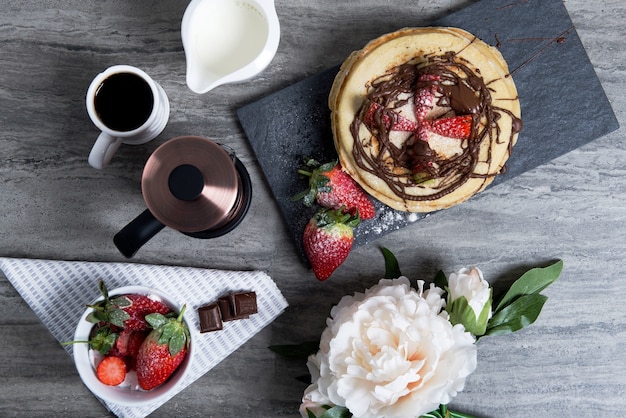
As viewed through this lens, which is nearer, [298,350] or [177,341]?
[177,341]

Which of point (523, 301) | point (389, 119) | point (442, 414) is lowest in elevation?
point (442, 414)

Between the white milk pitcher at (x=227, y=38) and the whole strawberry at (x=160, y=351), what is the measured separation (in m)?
0.52

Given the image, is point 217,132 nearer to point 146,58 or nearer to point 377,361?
point 146,58

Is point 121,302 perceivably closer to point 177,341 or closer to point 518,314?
point 177,341

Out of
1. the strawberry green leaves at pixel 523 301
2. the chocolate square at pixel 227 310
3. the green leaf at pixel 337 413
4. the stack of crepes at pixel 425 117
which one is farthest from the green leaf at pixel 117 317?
the strawberry green leaves at pixel 523 301

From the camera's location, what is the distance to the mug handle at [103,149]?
151 centimetres

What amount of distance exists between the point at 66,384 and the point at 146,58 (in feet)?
2.84

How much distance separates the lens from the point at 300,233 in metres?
1.64

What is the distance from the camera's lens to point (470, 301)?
4.78 ft

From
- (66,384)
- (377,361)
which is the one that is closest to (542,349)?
(377,361)

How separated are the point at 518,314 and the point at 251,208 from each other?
2.36 feet

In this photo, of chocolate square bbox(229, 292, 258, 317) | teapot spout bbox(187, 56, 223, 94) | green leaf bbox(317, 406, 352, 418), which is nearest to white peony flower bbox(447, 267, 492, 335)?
green leaf bbox(317, 406, 352, 418)

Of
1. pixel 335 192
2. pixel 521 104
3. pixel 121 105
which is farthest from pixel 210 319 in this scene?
pixel 521 104

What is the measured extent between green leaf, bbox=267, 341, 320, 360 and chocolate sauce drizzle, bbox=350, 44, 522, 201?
443 millimetres
